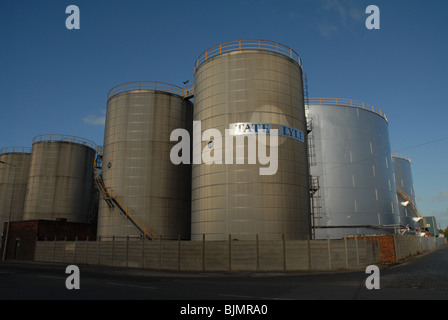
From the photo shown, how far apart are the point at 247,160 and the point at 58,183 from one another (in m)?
33.2

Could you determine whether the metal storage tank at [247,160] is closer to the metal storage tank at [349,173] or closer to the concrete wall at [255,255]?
the concrete wall at [255,255]

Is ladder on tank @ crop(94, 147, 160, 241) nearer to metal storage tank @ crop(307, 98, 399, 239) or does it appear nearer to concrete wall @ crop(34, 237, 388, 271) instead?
concrete wall @ crop(34, 237, 388, 271)

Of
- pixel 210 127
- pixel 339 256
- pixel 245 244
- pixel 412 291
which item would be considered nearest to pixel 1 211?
pixel 210 127

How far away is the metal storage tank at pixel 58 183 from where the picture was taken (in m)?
45.2

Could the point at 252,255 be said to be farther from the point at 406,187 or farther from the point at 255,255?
the point at 406,187

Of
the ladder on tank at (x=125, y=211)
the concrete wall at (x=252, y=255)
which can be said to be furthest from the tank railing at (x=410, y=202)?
the ladder on tank at (x=125, y=211)

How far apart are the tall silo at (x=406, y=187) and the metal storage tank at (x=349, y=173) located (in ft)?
66.3

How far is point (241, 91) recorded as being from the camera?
26.4 metres

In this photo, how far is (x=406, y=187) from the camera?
6581cm

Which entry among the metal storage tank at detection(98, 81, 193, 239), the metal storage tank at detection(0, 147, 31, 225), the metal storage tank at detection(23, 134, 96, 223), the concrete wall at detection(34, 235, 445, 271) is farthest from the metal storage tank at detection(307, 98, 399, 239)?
the metal storage tank at detection(0, 147, 31, 225)

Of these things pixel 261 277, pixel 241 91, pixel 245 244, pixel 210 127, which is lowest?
pixel 261 277
